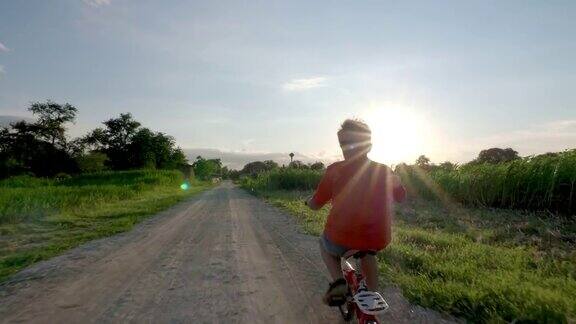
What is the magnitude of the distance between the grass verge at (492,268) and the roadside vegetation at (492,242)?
1 centimetres

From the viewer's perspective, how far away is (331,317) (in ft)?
15.3

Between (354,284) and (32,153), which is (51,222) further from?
(32,153)

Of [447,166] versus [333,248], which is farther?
[447,166]

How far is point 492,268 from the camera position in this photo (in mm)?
6516

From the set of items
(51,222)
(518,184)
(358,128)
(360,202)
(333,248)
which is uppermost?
(358,128)

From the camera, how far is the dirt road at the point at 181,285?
186 inches

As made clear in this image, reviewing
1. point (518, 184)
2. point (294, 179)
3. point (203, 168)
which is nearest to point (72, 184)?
point (294, 179)

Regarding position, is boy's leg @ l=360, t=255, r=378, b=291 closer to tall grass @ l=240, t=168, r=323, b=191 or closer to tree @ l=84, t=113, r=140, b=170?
tall grass @ l=240, t=168, r=323, b=191

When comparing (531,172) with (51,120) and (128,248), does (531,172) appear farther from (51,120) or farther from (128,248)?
(51,120)

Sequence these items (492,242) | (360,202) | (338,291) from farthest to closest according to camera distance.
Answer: (492,242) < (338,291) < (360,202)

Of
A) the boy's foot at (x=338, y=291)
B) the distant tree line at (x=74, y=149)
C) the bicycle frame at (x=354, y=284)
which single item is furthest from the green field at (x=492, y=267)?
the distant tree line at (x=74, y=149)

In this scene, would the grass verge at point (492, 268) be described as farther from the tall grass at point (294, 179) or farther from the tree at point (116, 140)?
the tree at point (116, 140)

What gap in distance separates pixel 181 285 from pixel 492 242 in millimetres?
6726

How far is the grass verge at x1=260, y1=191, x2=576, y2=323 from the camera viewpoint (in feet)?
14.7
